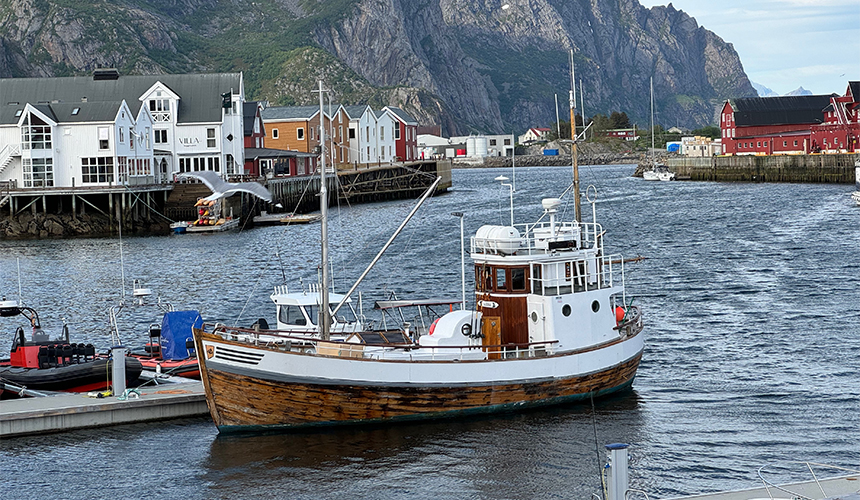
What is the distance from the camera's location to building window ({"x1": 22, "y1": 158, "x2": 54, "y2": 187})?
75188 mm

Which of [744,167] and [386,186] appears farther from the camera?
[744,167]

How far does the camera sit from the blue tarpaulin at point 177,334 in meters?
28.5

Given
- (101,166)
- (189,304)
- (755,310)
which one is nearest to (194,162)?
(101,166)

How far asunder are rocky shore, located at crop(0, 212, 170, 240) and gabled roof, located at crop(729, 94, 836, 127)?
8786 centimetres

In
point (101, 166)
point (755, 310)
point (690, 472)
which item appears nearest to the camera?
point (690, 472)

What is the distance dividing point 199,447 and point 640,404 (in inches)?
416

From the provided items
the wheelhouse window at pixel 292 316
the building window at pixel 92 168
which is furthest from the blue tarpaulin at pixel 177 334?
the building window at pixel 92 168

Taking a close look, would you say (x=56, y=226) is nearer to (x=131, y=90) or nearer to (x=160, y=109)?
(x=160, y=109)

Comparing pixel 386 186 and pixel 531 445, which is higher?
pixel 386 186

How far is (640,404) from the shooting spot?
85.6 feet

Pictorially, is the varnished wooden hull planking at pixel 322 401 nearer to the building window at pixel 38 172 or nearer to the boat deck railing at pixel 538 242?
the boat deck railing at pixel 538 242

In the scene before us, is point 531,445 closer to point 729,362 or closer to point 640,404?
point 640,404

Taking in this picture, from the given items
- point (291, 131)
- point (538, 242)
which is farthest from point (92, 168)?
point (538, 242)

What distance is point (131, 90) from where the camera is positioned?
287 feet
